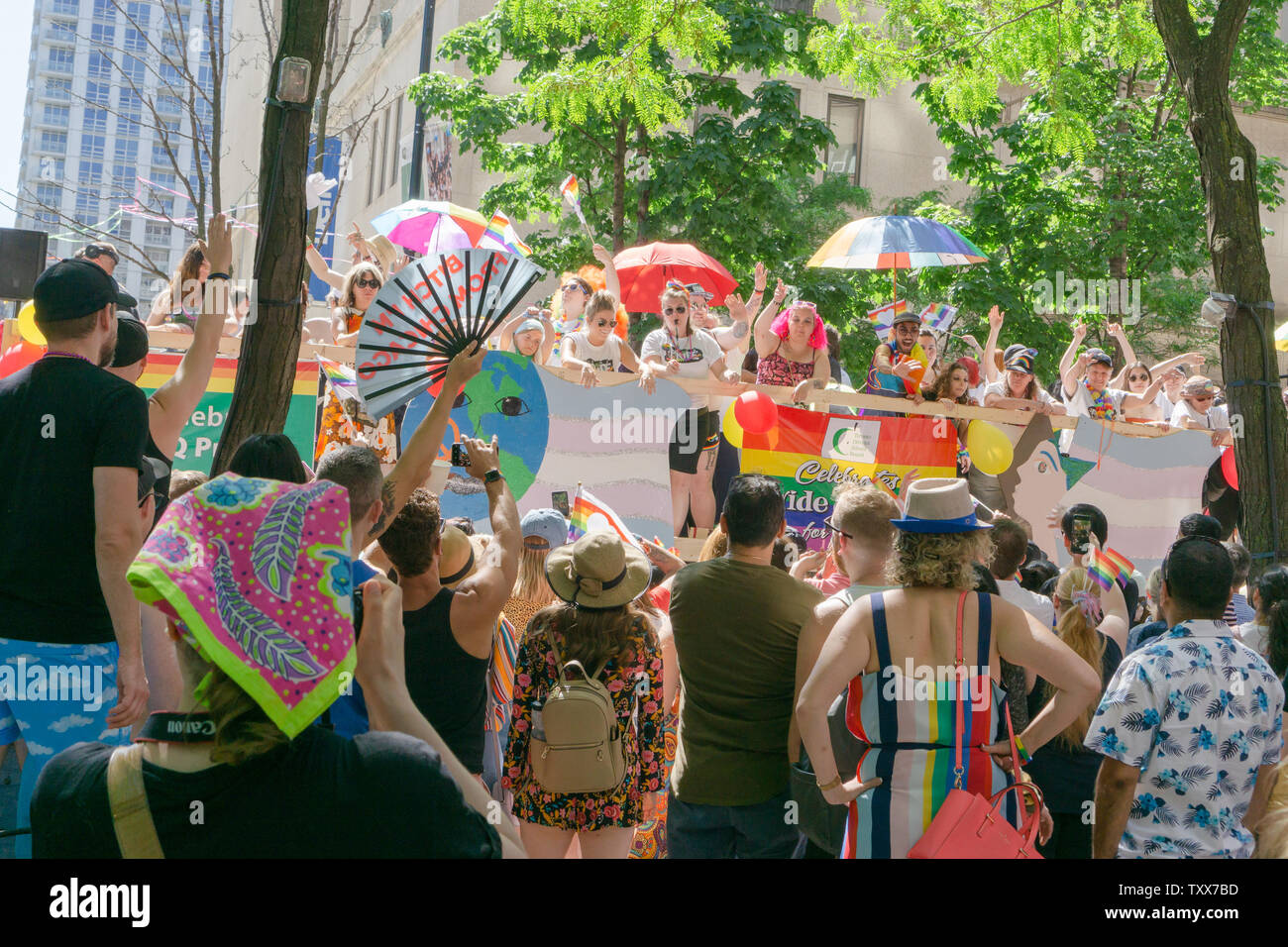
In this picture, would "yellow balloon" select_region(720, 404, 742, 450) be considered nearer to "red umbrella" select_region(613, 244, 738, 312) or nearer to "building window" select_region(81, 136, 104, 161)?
"red umbrella" select_region(613, 244, 738, 312)

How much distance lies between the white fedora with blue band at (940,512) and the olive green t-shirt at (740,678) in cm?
64

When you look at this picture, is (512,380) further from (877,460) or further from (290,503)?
(290,503)

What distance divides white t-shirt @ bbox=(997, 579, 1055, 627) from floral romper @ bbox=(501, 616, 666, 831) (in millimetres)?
1740

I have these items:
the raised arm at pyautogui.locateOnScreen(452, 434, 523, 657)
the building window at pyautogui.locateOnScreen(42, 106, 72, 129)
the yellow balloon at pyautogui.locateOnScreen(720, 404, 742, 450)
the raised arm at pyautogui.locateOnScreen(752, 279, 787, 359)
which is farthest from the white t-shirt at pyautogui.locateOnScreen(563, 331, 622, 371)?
the building window at pyautogui.locateOnScreen(42, 106, 72, 129)

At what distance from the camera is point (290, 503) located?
2295mm

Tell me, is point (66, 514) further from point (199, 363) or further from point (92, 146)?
point (92, 146)

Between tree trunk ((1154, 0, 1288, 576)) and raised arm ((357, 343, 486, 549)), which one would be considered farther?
tree trunk ((1154, 0, 1288, 576))

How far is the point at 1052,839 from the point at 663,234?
14.0 metres

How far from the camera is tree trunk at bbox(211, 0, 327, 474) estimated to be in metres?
4.97

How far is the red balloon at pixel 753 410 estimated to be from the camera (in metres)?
8.90

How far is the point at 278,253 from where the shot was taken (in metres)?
4.98

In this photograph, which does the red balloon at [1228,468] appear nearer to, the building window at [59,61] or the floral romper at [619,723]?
the floral romper at [619,723]

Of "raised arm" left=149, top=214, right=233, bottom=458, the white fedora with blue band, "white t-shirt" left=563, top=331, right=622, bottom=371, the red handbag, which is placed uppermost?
"white t-shirt" left=563, top=331, right=622, bottom=371

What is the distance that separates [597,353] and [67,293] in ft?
17.5
